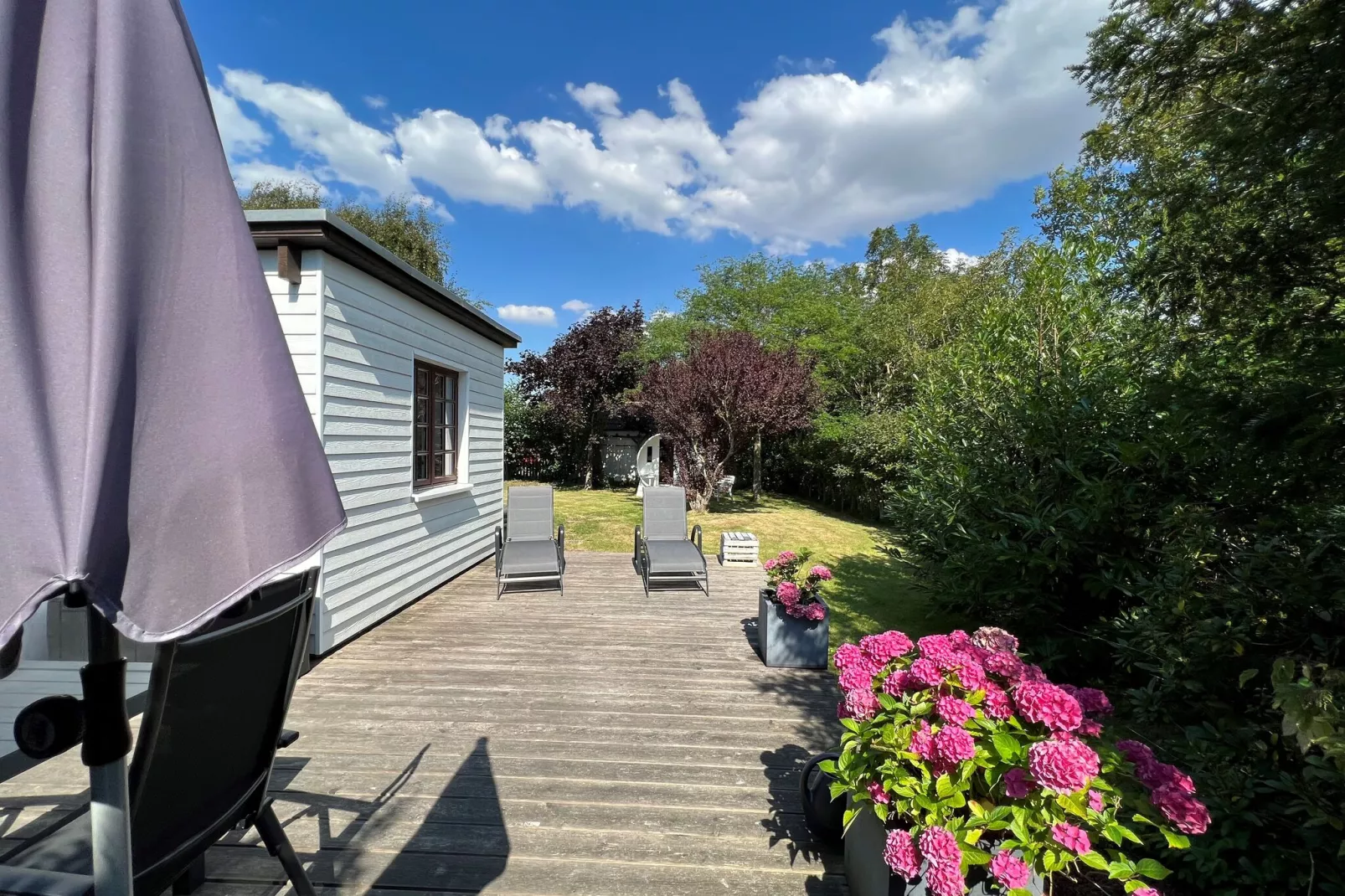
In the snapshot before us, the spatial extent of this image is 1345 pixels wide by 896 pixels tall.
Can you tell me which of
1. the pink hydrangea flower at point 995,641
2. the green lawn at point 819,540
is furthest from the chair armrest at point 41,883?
the green lawn at point 819,540

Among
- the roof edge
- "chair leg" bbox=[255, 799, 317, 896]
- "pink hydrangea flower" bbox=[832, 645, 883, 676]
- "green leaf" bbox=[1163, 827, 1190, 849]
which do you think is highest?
the roof edge

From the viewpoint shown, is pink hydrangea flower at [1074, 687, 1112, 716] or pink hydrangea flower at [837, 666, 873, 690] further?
pink hydrangea flower at [837, 666, 873, 690]

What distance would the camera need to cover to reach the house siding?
413 cm

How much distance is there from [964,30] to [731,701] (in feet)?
36.1

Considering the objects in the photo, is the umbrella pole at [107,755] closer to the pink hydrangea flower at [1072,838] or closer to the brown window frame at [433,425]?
the pink hydrangea flower at [1072,838]

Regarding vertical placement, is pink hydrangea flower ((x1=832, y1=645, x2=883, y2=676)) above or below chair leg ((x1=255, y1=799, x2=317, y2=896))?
above

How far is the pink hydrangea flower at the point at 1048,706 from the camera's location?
1.48 meters

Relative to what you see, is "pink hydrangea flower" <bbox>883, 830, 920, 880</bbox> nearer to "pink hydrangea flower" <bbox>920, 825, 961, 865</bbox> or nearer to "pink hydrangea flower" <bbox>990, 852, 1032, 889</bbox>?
"pink hydrangea flower" <bbox>920, 825, 961, 865</bbox>

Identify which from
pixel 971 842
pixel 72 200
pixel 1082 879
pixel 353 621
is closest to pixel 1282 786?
pixel 1082 879

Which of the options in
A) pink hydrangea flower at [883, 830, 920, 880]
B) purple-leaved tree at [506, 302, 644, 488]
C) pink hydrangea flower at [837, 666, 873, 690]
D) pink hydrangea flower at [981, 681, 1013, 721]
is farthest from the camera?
purple-leaved tree at [506, 302, 644, 488]

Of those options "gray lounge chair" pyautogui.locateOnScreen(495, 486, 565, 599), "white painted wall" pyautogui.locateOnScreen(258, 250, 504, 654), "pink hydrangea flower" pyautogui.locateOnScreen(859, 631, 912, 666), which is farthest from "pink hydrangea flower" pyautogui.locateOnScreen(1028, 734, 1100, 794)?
"gray lounge chair" pyautogui.locateOnScreen(495, 486, 565, 599)

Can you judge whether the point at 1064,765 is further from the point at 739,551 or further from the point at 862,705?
the point at 739,551

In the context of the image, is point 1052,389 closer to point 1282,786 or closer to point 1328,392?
point 1328,392

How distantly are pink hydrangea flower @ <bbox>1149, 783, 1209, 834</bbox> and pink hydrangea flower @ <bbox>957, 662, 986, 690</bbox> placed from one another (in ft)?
1.40
